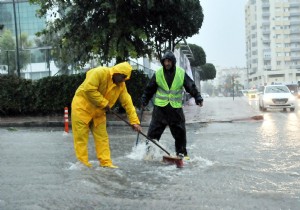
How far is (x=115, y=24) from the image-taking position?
58.9 ft

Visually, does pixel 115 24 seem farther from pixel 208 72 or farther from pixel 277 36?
pixel 277 36

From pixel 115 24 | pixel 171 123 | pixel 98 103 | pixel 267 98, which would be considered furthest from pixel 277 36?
pixel 98 103

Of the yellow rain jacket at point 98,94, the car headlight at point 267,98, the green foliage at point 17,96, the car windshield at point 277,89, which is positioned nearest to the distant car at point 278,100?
the car headlight at point 267,98

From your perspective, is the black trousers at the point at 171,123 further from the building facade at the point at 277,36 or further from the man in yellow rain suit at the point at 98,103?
the building facade at the point at 277,36

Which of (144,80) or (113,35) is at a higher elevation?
(113,35)

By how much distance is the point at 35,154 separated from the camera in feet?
27.4

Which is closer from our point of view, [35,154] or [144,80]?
[35,154]

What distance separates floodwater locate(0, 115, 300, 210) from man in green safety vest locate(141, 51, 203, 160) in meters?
0.39

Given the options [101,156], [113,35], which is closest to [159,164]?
[101,156]

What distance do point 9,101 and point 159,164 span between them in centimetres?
1338

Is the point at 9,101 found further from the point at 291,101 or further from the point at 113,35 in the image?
the point at 291,101

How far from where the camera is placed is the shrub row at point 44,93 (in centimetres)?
1856

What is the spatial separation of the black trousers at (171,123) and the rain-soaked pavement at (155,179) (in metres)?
0.30

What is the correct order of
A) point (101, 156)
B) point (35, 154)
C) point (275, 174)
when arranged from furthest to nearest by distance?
point (35, 154) → point (101, 156) → point (275, 174)
